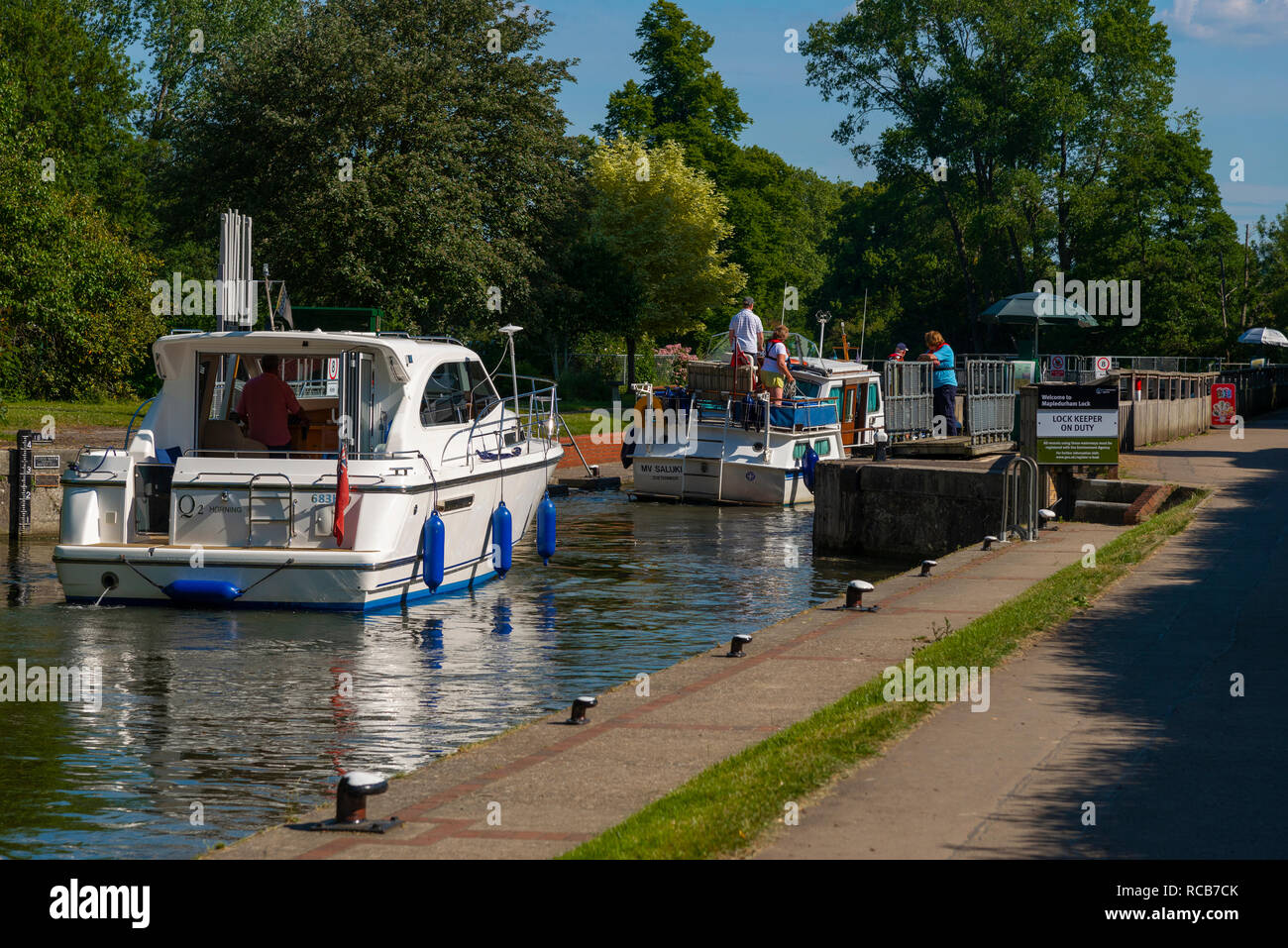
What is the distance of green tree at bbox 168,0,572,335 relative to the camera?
34.3 metres

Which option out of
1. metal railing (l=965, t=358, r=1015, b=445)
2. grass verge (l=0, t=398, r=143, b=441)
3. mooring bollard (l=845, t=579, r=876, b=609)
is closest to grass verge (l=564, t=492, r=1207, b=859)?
mooring bollard (l=845, t=579, r=876, b=609)

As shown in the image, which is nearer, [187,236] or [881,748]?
[881,748]

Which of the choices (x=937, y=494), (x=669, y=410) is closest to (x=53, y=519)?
(x=669, y=410)

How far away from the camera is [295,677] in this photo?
1273 centimetres

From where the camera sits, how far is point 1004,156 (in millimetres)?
61094

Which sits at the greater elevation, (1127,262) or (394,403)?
(1127,262)

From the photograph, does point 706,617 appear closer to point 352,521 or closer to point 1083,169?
point 352,521

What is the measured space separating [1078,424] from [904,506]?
365 cm

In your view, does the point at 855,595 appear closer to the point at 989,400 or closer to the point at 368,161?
the point at 989,400

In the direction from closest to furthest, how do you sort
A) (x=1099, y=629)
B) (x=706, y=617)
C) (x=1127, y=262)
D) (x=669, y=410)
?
1. (x=1099, y=629)
2. (x=706, y=617)
3. (x=669, y=410)
4. (x=1127, y=262)

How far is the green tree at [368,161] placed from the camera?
3434 centimetres

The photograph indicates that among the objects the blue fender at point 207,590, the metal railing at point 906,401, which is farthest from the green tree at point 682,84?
the blue fender at point 207,590

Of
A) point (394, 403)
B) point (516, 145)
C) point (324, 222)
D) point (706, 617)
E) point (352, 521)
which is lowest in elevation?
point (706, 617)

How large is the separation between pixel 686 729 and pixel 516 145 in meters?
32.3
